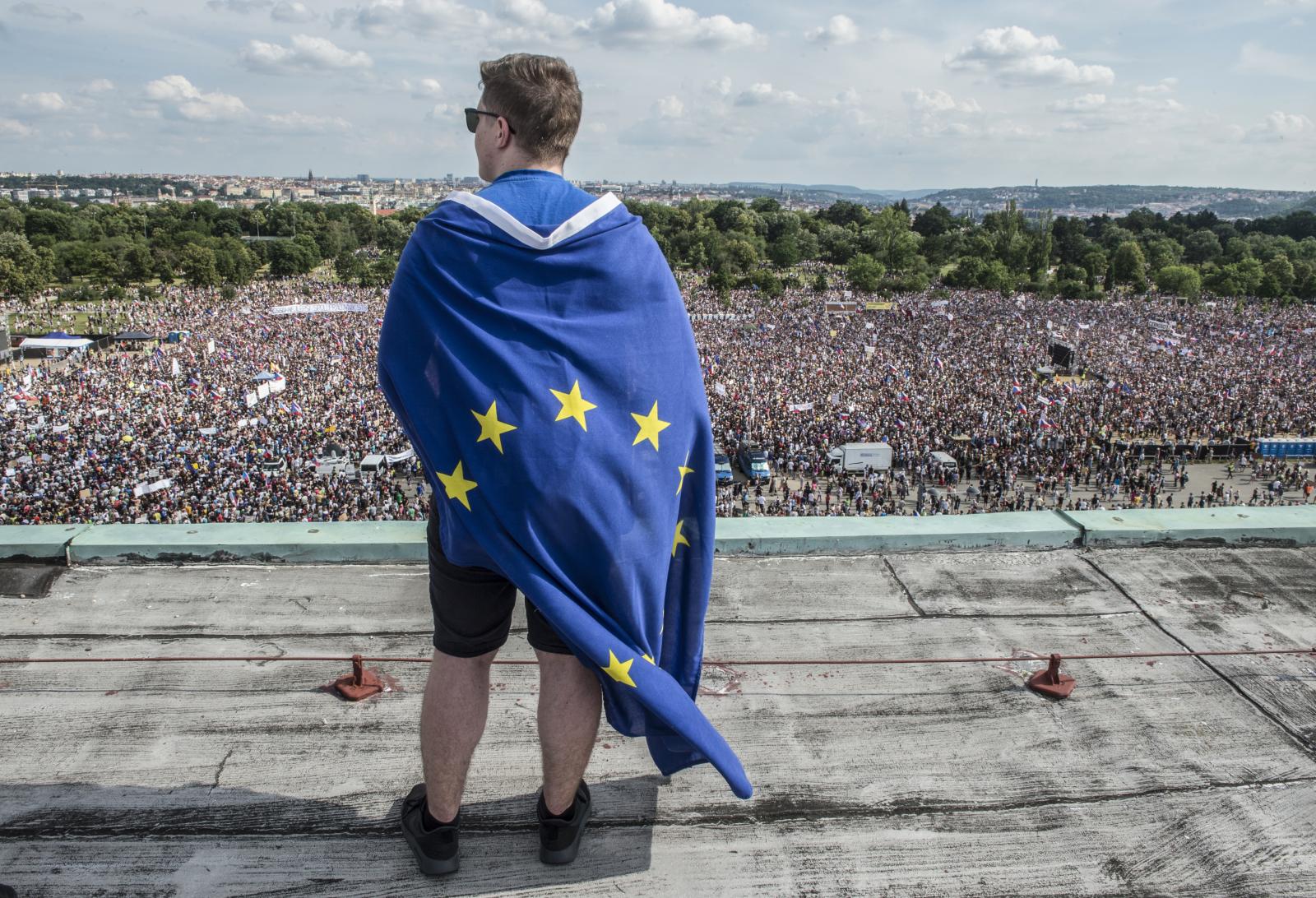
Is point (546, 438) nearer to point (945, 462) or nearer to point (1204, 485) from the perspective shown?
point (945, 462)

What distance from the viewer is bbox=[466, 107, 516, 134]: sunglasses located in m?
2.04

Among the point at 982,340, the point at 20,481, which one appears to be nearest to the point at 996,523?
the point at 20,481

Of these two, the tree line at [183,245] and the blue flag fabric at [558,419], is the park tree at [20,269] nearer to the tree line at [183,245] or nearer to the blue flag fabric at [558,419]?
the tree line at [183,245]

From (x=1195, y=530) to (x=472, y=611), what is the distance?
3.42m

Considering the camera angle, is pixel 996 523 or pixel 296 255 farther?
pixel 296 255

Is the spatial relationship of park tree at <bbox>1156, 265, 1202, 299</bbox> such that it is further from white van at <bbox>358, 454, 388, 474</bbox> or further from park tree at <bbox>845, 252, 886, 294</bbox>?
white van at <bbox>358, 454, 388, 474</bbox>

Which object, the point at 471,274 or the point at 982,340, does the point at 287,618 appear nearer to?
the point at 471,274

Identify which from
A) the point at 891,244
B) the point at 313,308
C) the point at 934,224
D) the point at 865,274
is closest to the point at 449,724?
the point at 313,308

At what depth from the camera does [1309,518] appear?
4.16 m

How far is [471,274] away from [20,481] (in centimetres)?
2115

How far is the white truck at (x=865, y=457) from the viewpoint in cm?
2241

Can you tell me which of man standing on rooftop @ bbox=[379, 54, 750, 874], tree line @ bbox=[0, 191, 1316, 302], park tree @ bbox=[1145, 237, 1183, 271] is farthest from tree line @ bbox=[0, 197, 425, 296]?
park tree @ bbox=[1145, 237, 1183, 271]

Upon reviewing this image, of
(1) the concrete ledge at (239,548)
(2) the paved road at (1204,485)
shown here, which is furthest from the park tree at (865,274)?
(1) the concrete ledge at (239,548)

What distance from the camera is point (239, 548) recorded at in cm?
378
